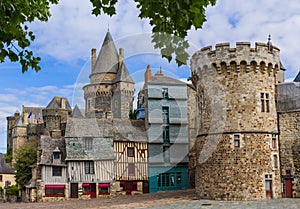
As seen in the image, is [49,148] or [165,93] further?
[165,93]

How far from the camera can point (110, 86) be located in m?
49.8

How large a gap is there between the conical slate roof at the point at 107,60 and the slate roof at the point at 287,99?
94.2 ft

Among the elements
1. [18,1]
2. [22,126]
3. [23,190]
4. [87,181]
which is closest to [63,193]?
[87,181]

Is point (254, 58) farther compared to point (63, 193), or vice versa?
point (63, 193)

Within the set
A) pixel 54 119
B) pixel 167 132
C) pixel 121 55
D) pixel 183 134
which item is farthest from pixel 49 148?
pixel 121 55

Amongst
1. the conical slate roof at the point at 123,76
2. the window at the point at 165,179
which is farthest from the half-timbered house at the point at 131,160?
the conical slate roof at the point at 123,76

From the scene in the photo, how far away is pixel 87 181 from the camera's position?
32.4 meters

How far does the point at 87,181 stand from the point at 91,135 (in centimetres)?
362

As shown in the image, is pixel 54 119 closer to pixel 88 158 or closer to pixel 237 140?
pixel 88 158

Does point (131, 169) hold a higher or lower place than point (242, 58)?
lower

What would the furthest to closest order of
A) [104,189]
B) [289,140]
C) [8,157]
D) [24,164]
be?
[8,157] → [24,164] → [104,189] → [289,140]

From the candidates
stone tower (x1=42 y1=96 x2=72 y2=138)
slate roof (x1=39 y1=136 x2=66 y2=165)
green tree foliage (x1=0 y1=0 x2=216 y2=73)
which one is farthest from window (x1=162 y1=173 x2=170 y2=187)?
green tree foliage (x1=0 y1=0 x2=216 y2=73)

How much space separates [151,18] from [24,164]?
112 feet

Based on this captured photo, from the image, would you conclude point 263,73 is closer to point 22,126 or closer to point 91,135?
point 91,135
